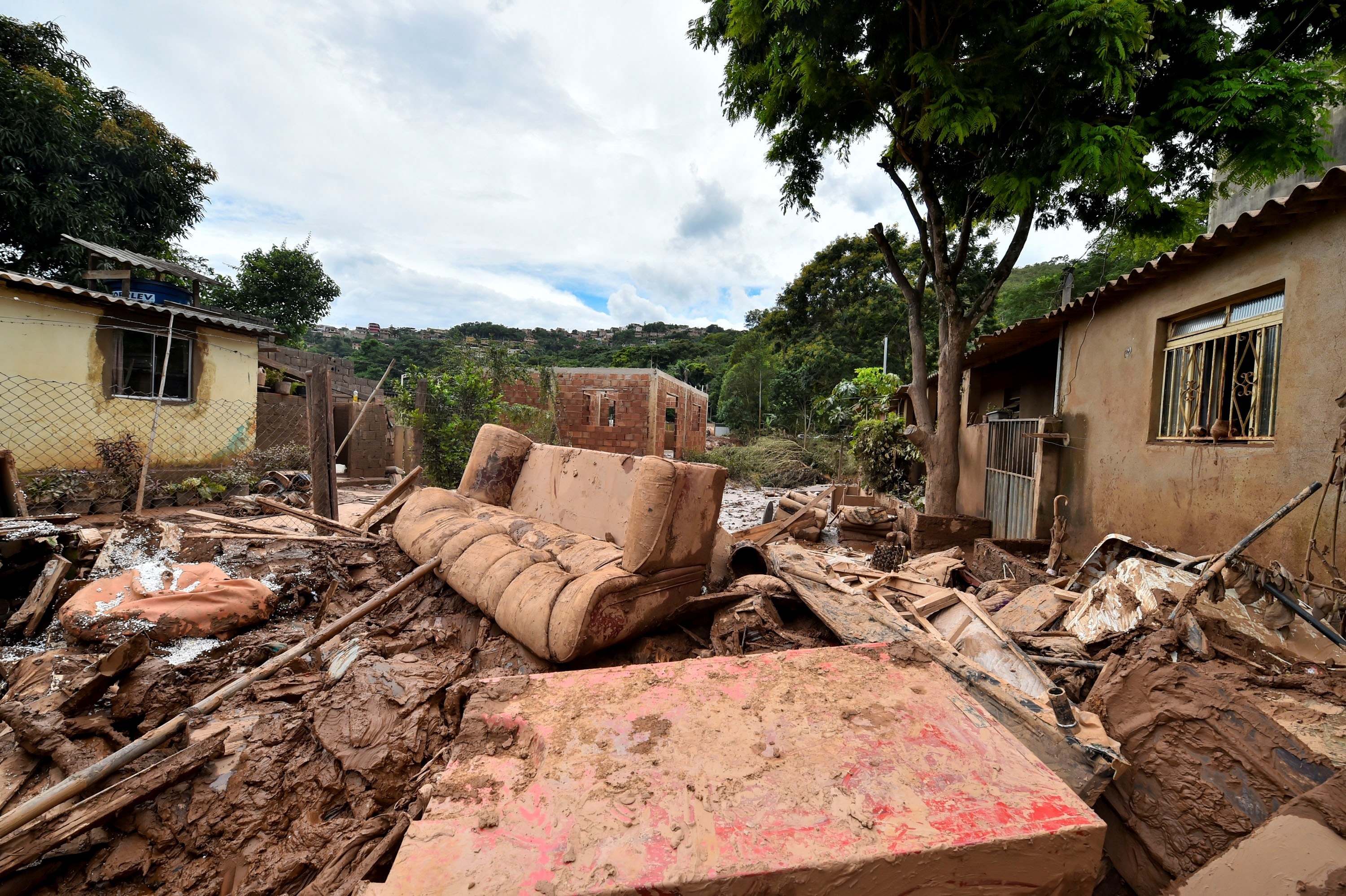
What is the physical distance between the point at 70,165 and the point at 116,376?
798 centimetres

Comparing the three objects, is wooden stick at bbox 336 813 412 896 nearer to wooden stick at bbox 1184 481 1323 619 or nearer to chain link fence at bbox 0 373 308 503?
wooden stick at bbox 1184 481 1323 619

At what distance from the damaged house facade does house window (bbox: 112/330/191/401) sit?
11.6 meters

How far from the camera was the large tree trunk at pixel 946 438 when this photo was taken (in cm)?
697

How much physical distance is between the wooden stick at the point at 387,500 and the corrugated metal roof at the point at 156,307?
15.4 feet

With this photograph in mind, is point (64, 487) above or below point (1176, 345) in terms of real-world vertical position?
below

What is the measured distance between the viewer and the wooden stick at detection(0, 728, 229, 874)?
149 cm

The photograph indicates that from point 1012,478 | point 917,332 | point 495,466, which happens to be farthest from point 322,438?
point 1012,478

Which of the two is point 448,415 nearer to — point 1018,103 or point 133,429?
point 133,429

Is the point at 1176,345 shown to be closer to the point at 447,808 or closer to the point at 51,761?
the point at 447,808

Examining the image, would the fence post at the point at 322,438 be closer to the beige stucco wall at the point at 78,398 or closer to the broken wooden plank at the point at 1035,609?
the beige stucco wall at the point at 78,398

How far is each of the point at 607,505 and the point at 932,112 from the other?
4960mm

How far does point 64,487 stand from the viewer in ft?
21.3

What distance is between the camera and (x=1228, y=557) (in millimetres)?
2766

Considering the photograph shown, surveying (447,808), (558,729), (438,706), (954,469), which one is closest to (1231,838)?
(558,729)
